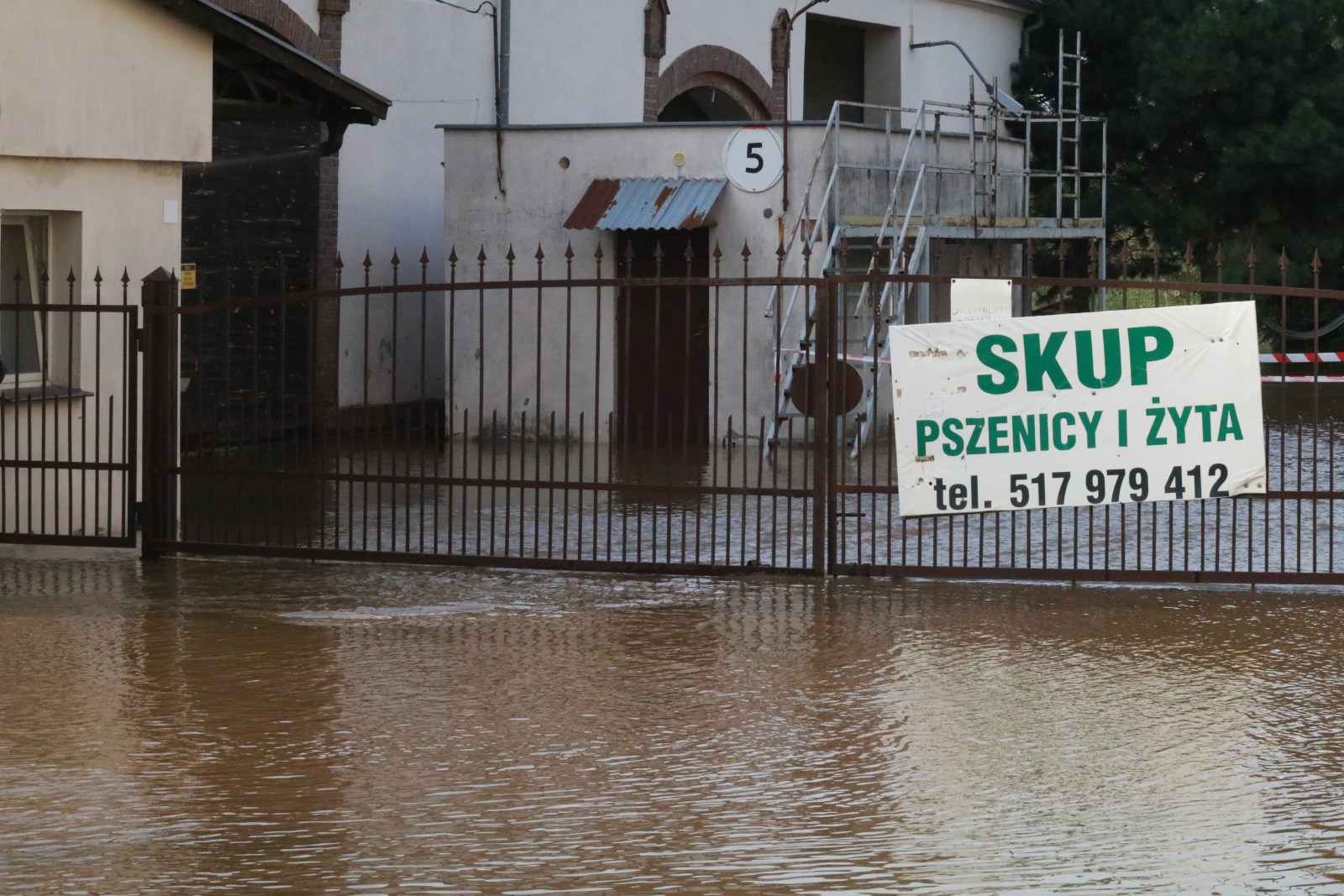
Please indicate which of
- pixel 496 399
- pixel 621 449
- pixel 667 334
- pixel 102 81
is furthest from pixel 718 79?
pixel 102 81

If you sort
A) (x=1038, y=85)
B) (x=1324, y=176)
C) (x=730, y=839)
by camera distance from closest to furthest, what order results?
1. (x=730, y=839)
2. (x=1324, y=176)
3. (x=1038, y=85)

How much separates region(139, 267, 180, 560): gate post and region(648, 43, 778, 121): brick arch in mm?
14630

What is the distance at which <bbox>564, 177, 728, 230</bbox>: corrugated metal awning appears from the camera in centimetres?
1947

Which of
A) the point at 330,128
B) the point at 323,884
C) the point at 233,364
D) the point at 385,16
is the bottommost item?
the point at 323,884

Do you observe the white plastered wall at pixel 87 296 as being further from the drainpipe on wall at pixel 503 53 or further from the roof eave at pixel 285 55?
the drainpipe on wall at pixel 503 53

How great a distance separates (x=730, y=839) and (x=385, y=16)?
1686 cm

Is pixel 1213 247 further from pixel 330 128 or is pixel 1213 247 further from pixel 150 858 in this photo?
pixel 150 858

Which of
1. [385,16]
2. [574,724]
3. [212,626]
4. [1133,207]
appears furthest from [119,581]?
[1133,207]

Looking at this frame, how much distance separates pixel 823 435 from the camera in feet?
34.7

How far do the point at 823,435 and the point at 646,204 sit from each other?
9568 millimetres

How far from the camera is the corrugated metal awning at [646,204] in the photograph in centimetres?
1947

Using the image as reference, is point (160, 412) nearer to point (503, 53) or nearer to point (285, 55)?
point (285, 55)

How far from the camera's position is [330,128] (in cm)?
1477

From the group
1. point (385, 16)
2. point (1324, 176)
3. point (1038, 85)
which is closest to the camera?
point (385, 16)
